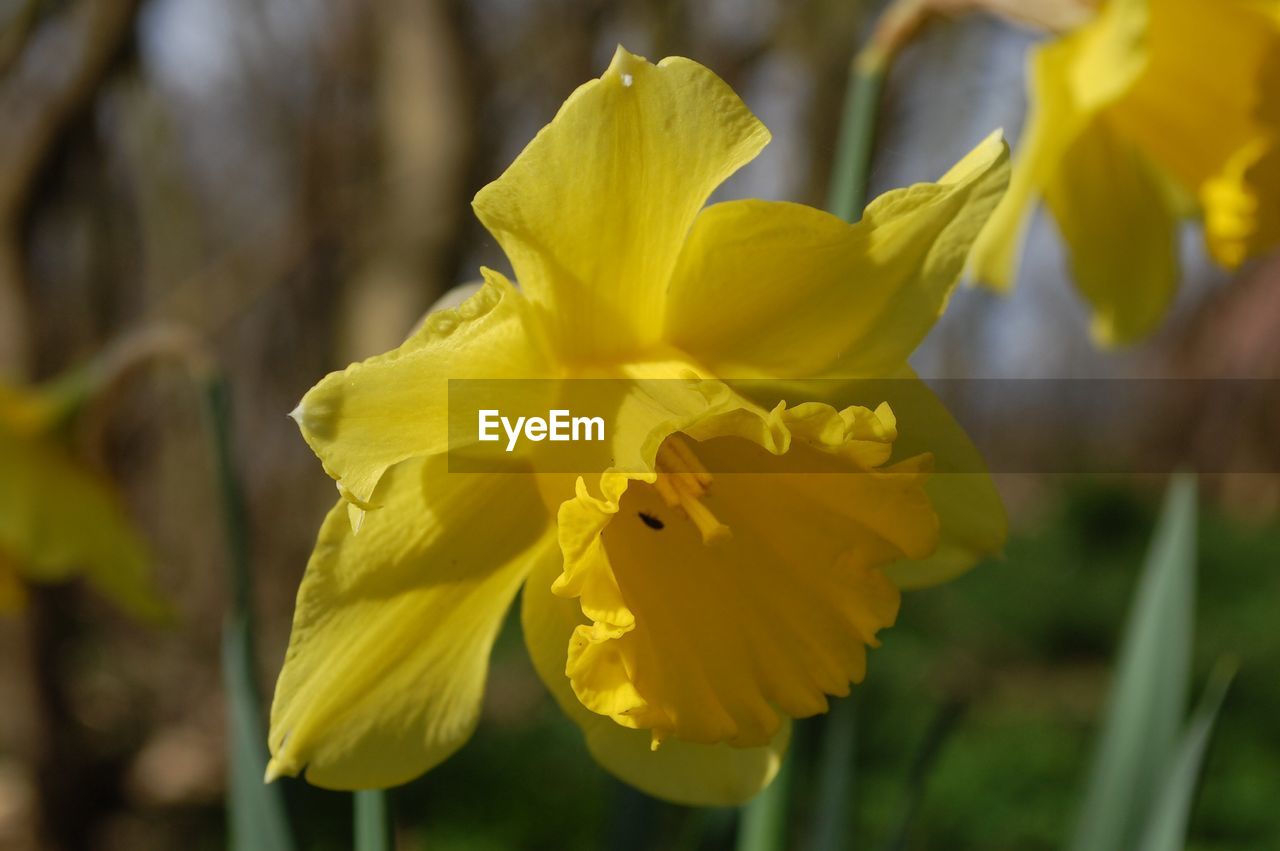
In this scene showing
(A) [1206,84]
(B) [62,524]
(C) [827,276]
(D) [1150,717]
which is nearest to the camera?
(C) [827,276]

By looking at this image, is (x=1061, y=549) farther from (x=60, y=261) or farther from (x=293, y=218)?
(x=60, y=261)

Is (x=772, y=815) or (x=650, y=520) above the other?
(x=650, y=520)

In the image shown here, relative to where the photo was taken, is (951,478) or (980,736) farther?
(980,736)

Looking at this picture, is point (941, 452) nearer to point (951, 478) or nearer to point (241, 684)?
point (951, 478)

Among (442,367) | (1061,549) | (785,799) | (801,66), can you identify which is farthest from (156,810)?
(1061,549)

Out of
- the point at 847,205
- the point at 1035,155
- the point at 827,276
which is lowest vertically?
the point at 827,276

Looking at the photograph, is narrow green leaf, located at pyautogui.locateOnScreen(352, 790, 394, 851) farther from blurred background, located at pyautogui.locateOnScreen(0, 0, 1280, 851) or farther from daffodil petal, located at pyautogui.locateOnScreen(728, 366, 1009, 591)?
blurred background, located at pyautogui.locateOnScreen(0, 0, 1280, 851)

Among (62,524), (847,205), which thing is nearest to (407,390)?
(847,205)

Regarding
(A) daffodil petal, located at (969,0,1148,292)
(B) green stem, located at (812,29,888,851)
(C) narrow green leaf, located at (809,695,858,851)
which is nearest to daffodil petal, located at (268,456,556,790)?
(B) green stem, located at (812,29,888,851)
